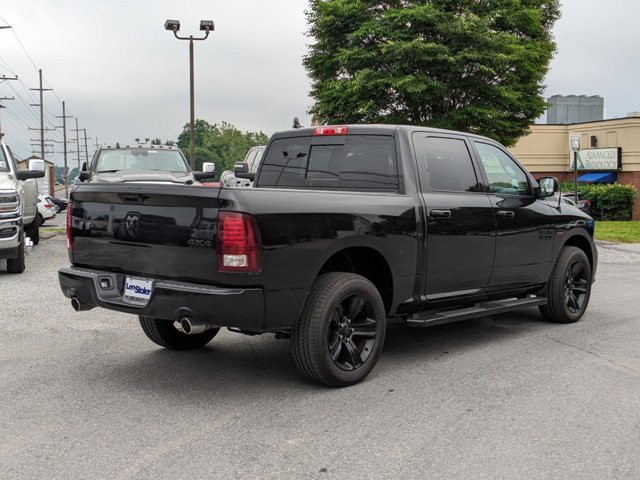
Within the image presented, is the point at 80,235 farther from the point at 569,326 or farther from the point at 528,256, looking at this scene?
the point at 569,326

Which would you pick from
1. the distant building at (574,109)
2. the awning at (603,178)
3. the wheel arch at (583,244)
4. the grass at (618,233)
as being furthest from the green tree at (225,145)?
the wheel arch at (583,244)

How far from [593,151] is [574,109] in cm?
1589

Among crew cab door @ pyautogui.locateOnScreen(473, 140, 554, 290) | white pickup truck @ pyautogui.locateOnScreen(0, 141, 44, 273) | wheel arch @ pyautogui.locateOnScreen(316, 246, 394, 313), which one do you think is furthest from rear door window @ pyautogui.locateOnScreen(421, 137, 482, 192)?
white pickup truck @ pyautogui.locateOnScreen(0, 141, 44, 273)

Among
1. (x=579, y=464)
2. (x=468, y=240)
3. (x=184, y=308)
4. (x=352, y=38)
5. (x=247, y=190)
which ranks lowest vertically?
(x=579, y=464)

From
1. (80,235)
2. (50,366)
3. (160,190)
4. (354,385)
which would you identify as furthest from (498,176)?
(50,366)

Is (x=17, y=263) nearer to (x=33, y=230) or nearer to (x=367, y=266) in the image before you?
(x=33, y=230)

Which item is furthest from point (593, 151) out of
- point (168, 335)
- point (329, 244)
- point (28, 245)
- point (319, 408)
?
point (319, 408)

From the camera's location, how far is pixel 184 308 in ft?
14.5

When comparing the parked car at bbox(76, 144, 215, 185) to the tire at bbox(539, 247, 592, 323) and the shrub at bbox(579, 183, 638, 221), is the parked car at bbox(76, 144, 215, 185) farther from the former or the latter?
the shrub at bbox(579, 183, 638, 221)

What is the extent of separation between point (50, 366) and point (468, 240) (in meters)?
3.53

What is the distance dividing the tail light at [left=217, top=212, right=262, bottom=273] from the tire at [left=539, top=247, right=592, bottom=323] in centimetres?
390

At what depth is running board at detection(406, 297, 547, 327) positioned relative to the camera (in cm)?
548

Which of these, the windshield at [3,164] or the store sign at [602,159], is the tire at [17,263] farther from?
the store sign at [602,159]

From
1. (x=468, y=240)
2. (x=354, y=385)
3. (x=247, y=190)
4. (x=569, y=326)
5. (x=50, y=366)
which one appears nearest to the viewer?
(x=247, y=190)
